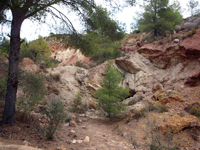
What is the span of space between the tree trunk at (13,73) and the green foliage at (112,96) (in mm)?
5075

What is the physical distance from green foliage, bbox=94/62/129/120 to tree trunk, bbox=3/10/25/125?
5075mm

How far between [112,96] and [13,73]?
576 centimetres

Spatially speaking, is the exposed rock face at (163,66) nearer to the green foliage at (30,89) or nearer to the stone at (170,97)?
the stone at (170,97)

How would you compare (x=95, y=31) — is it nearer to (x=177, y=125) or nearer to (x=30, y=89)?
(x=30, y=89)

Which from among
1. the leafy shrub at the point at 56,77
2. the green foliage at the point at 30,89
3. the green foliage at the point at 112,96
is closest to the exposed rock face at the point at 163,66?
the green foliage at the point at 112,96

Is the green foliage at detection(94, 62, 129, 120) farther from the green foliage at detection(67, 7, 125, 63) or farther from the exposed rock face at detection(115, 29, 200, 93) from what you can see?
the exposed rock face at detection(115, 29, 200, 93)

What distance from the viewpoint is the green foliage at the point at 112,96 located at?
340 inches

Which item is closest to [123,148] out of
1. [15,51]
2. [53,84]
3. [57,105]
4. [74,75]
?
[57,105]

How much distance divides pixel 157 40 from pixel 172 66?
402cm

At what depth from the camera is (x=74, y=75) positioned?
15242mm

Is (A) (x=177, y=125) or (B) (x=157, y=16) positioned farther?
(B) (x=157, y=16)

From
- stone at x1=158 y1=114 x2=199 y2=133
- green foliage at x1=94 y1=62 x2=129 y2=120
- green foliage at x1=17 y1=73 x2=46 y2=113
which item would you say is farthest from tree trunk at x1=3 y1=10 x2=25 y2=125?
stone at x1=158 y1=114 x2=199 y2=133

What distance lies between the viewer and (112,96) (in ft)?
28.5

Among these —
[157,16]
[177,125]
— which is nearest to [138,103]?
[177,125]
